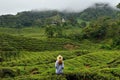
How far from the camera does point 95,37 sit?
169125mm

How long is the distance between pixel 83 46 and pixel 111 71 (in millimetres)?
106198

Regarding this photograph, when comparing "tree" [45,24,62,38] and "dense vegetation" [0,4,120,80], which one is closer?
"dense vegetation" [0,4,120,80]

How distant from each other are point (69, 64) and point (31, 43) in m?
57.5

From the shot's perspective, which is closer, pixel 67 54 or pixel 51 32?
pixel 67 54

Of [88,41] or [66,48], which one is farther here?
[88,41]

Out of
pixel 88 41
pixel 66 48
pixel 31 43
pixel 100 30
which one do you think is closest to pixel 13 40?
pixel 31 43

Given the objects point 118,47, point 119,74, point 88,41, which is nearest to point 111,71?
point 119,74

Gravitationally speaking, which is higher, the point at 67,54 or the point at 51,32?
the point at 51,32

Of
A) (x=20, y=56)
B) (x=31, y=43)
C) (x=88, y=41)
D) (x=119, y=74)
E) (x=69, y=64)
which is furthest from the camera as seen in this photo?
(x=88, y=41)

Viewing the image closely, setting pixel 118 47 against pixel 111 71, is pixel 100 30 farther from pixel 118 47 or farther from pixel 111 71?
pixel 111 71

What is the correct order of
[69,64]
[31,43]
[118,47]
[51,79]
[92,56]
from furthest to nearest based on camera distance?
[31,43], [118,47], [92,56], [69,64], [51,79]

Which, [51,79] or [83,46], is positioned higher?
[51,79]

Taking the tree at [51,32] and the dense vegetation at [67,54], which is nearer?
the dense vegetation at [67,54]

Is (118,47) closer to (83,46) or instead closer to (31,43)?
(83,46)
